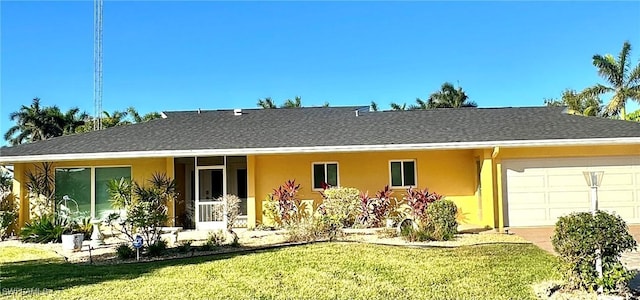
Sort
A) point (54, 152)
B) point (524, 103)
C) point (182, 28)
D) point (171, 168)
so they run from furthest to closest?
point (524, 103) < point (182, 28) < point (171, 168) < point (54, 152)

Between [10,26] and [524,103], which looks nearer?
[10,26]

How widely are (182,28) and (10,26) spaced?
589cm

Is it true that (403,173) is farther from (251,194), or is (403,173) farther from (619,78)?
(619,78)

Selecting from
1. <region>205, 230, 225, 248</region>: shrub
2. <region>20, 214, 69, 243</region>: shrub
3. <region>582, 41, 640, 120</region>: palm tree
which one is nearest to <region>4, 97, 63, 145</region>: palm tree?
<region>20, 214, 69, 243</region>: shrub

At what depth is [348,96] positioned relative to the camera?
1553 inches

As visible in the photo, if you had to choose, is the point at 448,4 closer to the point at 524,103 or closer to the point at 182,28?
the point at 182,28

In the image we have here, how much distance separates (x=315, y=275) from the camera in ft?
25.6

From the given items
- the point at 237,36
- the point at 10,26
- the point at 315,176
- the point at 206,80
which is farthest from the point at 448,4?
the point at 206,80

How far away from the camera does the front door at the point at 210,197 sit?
15484 mm

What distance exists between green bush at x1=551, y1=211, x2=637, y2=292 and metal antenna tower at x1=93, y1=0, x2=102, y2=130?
22.3 metres

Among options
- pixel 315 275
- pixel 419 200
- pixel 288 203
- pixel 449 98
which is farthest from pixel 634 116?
pixel 315 275

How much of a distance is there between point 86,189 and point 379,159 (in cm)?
984

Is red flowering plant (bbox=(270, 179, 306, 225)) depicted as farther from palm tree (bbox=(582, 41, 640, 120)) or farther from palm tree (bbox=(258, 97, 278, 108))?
palm tree (bbox=(258, 97, 278, 108))

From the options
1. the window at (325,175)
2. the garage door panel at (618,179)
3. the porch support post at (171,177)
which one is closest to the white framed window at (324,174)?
the window at (325,175)
